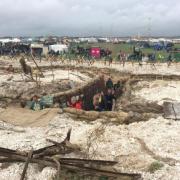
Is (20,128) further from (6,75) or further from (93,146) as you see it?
(6,75)

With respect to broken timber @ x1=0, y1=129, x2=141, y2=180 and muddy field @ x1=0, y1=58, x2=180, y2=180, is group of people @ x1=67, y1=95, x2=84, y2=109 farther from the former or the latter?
broken timber @ x1=0, y1=129, x2=141, y2=180

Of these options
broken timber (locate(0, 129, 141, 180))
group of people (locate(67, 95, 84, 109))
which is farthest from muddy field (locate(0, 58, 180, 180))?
group of people (locate(67, 95, 84, 109))

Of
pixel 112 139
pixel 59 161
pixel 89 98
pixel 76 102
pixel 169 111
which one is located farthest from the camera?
pixel 89 98

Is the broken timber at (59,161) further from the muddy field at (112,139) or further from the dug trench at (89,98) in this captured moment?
the dug trench at (89,98)

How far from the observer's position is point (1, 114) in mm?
20688

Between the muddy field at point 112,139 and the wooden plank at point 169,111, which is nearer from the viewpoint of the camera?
the muddy field at point 112,139

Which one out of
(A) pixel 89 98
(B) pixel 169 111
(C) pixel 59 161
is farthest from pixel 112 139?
(A) pixel 89 98

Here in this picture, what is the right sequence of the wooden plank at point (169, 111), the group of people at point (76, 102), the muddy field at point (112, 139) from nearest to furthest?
the muddy field at point (112, 139), the wooden plank at point (169, 111), the group of people at point (76, 102)

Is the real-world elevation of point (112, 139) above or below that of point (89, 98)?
above

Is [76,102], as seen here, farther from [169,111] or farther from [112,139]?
[112,139]

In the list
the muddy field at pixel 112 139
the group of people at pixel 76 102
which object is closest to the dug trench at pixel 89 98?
the muddy field at pixel 112 139

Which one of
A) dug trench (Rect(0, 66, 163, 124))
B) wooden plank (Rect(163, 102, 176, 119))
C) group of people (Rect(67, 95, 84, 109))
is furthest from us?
group of people (Rect(67, 95, 84, 109))

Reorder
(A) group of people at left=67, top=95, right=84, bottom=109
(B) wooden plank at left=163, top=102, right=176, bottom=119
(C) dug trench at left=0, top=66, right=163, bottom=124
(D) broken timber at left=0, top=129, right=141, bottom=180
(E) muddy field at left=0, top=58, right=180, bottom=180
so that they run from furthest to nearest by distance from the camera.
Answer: (A) group of people at left=67, top=95, right=84, bottom=109 < (B) wooden plank at left=163, top=102, right=176, bottom=119 < (C) dug trench at left=0, top=66, right=163, bottom=124 < (E) muddy field at left=0, top=58, right=180, bottom=180 < (D) broken timber at left=0, top=129, right=141, bottom=180

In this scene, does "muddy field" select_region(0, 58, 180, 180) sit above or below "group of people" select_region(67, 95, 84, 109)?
above
